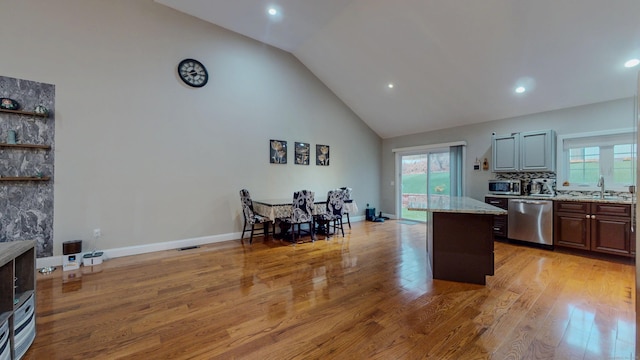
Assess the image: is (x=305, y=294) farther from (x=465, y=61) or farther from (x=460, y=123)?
(x=460, y=123)

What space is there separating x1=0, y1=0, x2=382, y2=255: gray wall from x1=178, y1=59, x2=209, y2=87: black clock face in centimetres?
10

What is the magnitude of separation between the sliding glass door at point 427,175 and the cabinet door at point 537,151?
50.4 inches

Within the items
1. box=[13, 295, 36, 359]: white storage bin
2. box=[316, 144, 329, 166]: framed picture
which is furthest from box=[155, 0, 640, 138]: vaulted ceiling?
box=[13, 295, 36, 359]: white storage bin

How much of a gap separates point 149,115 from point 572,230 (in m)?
7.03

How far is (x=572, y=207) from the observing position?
13.2ft

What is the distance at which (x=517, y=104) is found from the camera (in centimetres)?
486

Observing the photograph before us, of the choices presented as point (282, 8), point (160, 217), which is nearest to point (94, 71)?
point (160, 217)

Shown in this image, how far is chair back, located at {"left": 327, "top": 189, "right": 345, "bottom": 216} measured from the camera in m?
5.06

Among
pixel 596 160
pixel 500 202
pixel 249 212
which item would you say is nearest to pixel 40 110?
pixel 249 212

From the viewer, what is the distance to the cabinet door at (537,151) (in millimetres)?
4496

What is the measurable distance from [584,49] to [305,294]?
16.3ft

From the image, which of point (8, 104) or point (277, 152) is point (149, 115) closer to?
point (8, 104)

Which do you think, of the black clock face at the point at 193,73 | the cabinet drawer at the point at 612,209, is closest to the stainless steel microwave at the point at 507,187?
the cabinet drawer at the point at 612,209

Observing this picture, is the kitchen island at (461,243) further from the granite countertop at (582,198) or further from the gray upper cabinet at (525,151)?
the gray upper cabinet at (525,151)
